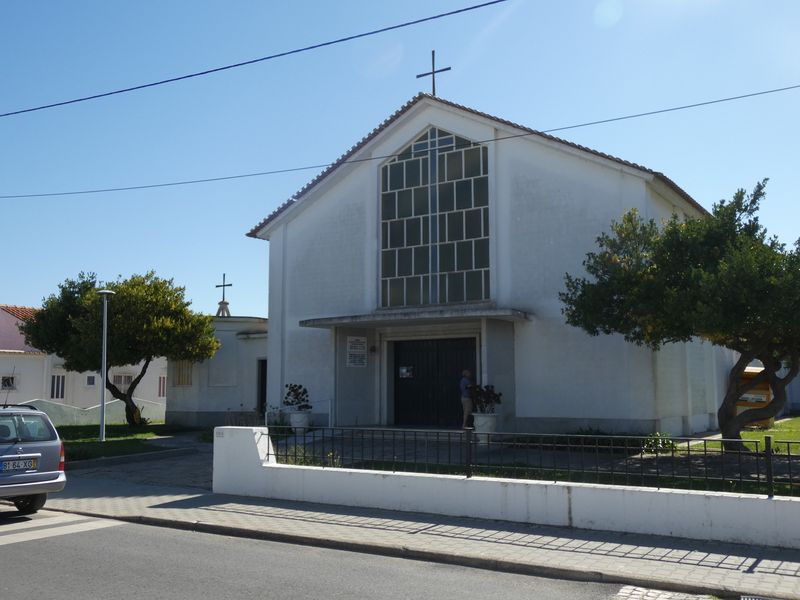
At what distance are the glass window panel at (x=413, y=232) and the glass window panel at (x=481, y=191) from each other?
1.76 metres

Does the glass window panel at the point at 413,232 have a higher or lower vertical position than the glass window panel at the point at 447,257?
higher

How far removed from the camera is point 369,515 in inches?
394

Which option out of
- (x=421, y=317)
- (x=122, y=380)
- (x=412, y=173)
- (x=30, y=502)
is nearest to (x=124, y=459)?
(x=30, y=502)

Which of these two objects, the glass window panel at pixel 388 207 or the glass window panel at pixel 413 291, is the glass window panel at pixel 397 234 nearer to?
the glass window panel at pixel 388 207

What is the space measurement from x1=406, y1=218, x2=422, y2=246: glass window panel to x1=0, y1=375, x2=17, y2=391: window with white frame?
2196cm

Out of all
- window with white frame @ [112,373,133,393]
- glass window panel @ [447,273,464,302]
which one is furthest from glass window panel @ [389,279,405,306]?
window with white frame @ [112,373,133,393]

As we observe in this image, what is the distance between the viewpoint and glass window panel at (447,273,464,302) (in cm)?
1931

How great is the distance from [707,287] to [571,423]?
6231mm

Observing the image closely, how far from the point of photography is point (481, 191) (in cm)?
1930

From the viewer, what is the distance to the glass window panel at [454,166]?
19.8 m

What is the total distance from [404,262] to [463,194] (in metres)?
2.45

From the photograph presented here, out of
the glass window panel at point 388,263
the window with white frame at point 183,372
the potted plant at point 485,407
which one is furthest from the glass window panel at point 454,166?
the window with white frame at point 183,372

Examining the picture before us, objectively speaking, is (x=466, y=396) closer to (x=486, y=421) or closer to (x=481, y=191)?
(x=486, y=421)

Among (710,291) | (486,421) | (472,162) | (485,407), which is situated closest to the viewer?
(710,291)
